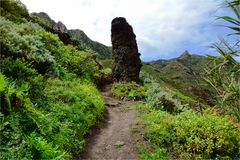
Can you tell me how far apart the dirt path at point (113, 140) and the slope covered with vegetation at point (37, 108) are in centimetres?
55

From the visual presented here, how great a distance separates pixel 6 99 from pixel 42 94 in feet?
16.7

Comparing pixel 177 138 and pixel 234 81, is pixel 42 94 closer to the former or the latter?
pixel 177 138

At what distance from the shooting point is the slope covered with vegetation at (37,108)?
33.7 feet

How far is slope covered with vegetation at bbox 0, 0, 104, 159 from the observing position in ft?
33.7

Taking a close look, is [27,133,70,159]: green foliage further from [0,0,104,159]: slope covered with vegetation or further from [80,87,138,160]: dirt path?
[80,87,138,160]: dirt path

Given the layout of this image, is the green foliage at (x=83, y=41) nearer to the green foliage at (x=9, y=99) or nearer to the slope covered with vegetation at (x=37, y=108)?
the slope covered with vegetation at (x=37, y=108)

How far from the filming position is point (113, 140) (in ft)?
53.9

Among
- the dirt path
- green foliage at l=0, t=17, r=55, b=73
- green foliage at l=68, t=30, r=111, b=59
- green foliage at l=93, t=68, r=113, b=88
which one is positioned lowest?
the dirt path

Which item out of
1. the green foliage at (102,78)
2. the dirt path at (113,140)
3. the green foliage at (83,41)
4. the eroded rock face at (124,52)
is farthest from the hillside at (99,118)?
the green foliage at (83,41)

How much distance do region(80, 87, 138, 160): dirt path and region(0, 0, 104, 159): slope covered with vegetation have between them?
1.81 feet

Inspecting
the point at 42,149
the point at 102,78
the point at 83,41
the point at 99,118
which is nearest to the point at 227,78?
the point at 42,149

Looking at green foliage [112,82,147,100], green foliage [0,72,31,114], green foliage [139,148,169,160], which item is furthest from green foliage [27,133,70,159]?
green foliage [112,82,147,100]

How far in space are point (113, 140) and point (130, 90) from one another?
12588 millimetres

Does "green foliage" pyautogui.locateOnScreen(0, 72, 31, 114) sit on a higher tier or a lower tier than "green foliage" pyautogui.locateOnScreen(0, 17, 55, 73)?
lower
